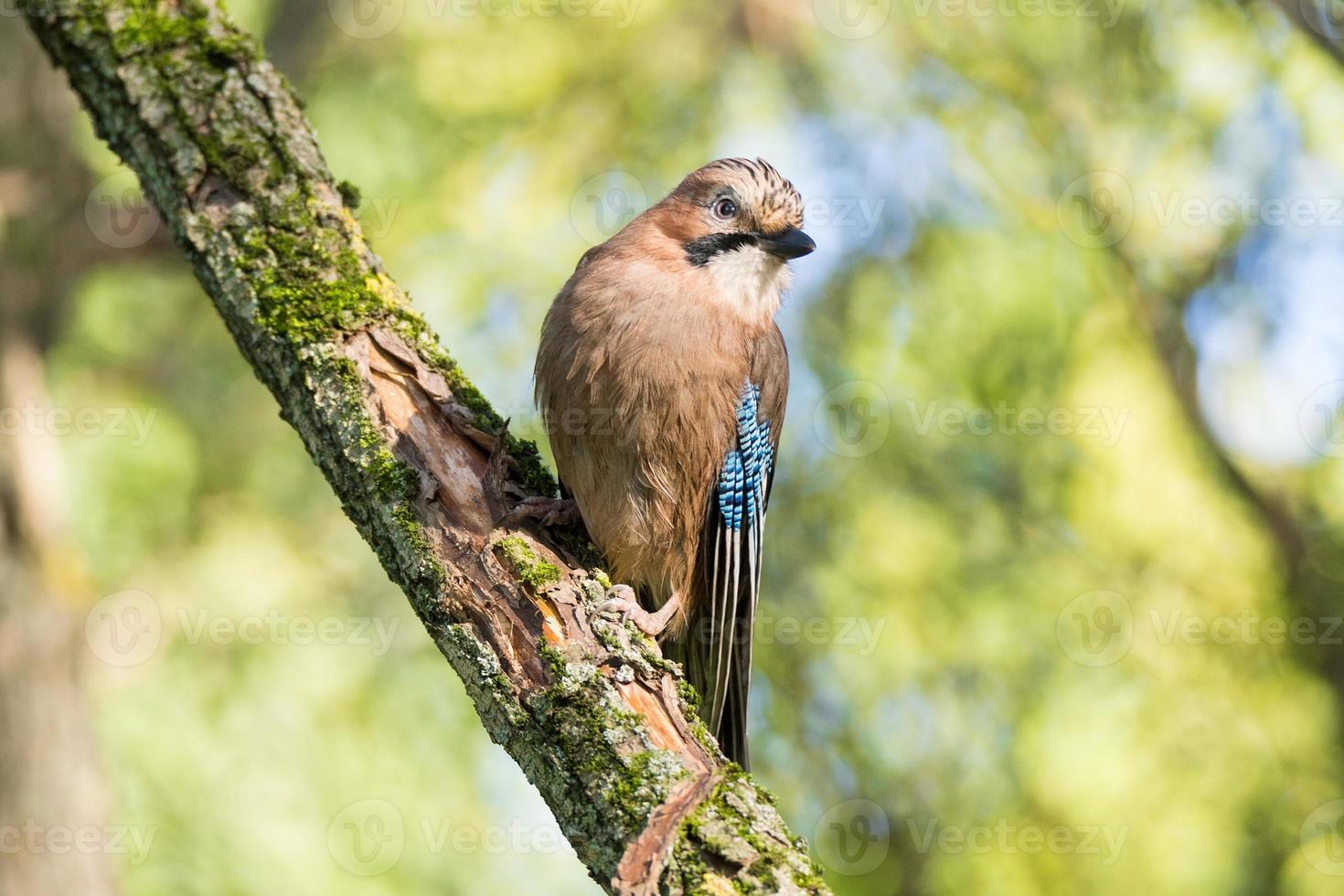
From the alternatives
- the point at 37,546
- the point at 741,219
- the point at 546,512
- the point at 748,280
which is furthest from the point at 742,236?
the point at 37,546

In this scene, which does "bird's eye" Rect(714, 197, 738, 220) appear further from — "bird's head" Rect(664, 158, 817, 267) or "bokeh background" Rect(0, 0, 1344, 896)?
"bokeh background" Rect(0, 0, 1344, 896)

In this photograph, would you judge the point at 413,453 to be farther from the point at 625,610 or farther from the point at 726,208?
the point at 726,208

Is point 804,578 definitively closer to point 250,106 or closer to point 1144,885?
point 1144,885

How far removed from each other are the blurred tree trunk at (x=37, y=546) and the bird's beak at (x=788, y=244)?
701cm

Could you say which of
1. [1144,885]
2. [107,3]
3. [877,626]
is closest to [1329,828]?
[1144,885]

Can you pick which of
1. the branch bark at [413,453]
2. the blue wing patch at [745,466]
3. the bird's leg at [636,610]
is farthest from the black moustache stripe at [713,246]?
the bird's leg at [636,610]

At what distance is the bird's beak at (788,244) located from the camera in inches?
187

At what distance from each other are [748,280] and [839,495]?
434cm

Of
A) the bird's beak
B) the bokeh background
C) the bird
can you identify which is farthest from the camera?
the bokeh background

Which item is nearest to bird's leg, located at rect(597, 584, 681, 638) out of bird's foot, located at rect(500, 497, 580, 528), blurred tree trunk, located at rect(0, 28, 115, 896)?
bird's foot, located at rect(500, 497, 580, 528)

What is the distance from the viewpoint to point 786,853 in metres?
3.00

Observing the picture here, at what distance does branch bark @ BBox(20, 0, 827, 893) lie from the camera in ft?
10.3

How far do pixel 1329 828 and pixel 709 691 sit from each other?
5.60m

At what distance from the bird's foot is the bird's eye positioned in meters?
1.43
